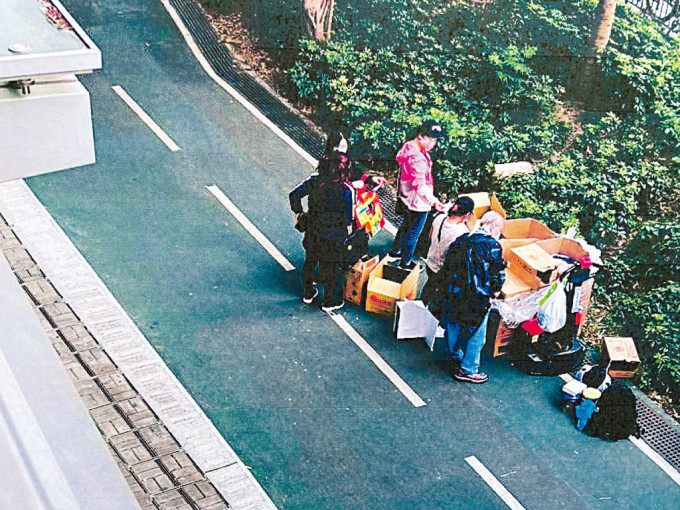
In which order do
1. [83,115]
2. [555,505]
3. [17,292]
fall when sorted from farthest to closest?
[555,505], [83,115], [17,292]

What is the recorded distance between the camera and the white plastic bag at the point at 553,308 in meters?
9.33

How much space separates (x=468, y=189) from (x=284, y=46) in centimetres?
482

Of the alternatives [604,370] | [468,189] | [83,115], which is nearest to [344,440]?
[604,370]

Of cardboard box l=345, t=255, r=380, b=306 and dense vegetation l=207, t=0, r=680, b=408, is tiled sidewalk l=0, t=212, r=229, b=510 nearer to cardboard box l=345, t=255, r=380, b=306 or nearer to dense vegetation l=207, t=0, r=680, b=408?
cardboard box l=345, t=255, r=380, b=306

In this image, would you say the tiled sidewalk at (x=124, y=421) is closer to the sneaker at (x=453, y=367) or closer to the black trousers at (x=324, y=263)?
the black trousers at (x=324, y=263)

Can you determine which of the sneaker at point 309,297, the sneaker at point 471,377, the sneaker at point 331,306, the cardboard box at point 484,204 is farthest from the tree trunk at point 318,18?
the sneaker at point 471,377

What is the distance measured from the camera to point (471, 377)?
369 inches

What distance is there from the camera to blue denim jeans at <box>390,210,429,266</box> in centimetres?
1041

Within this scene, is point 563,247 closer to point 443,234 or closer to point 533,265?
point 533,265

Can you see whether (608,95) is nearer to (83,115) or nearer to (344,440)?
(344,440)

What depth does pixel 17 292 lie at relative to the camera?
340 centimetres

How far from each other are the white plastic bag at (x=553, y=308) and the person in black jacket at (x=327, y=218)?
7.18ft

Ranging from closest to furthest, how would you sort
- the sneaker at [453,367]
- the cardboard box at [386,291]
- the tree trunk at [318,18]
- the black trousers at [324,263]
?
the sneaker at [453,367] < the black trousers at [324,263] < the cardboard box at [386,291] < the tree trunk at [318,18]

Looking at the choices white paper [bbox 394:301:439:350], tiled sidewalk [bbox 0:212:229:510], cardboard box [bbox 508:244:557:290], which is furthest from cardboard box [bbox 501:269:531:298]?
tiled sidewalk [bbox 0:212:229:510]
